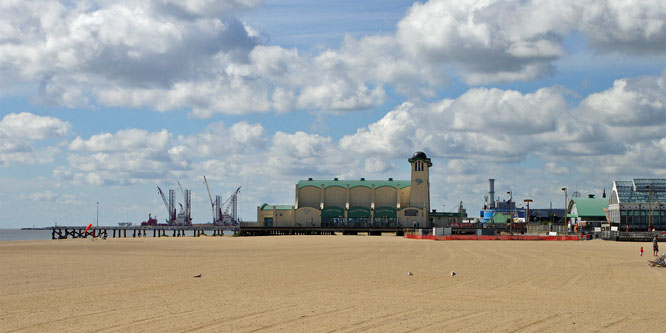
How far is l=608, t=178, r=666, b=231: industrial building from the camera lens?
106 metres

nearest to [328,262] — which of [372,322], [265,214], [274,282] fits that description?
[274,282]

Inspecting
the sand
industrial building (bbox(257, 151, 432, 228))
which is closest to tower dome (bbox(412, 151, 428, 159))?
industrial building (bbox(257, 151, 432, 228))

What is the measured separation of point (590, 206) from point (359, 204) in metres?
47.4

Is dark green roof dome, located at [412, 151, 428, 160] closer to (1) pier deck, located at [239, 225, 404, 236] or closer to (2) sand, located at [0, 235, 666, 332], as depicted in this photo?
(1) pier deck, located at [239, 225, 404, 236]

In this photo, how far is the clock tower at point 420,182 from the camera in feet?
444

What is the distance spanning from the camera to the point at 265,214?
134 metres

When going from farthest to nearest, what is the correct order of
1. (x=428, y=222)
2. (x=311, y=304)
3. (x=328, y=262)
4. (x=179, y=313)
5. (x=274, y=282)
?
(x=428, y=222)
(x=328, y=262)
(x=274, y=282)
(x=311, y=304)
(x=179, y=313)

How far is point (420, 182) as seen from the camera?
136 m

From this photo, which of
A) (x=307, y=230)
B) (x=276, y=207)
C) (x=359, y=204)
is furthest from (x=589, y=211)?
(x=276, y=207)

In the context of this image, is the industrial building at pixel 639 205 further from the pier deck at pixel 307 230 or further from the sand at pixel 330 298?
the sand at pixel 330 298

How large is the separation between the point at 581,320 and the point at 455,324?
3313 mm

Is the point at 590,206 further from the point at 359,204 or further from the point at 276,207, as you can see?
the point at 276,207

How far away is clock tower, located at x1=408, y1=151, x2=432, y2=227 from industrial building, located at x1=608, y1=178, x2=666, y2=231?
3856 cm

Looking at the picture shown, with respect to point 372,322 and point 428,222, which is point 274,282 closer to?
point 372,322
